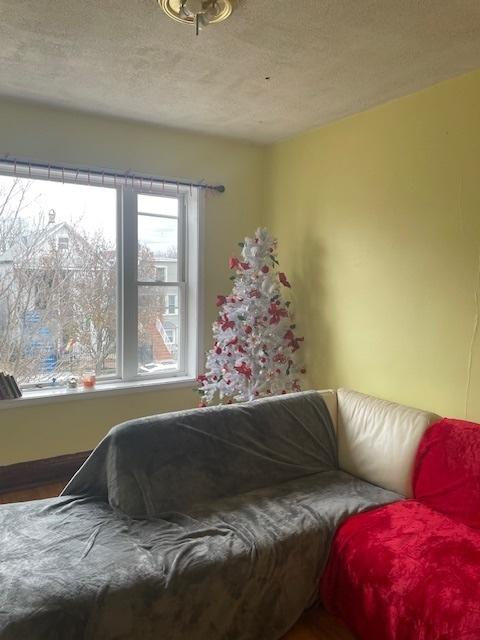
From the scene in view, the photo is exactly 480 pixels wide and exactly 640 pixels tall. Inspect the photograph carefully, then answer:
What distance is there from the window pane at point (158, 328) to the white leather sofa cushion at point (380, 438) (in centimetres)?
154

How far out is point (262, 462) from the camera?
2.47 m

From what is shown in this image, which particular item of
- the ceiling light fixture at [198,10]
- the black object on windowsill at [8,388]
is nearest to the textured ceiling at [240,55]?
the ceiling light fixture at [198,10]

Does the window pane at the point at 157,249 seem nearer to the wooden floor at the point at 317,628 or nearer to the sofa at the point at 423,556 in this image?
the sofa at the point at 423,556

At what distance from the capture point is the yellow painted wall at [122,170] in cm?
307

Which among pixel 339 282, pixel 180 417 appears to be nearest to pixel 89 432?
pixel 180 417

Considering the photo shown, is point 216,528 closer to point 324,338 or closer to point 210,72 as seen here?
point 324,338

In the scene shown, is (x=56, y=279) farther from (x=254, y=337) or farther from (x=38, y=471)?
(x=254, y=337)

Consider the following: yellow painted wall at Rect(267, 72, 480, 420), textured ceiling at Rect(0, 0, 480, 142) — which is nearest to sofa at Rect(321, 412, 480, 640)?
yellow painted wall at Rect(267, 72, 480, 420)

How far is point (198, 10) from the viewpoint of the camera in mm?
1820

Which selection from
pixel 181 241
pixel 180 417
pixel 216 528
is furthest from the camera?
pixel 181 241

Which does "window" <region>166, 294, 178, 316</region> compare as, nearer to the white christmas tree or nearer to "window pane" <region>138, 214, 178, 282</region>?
"window pane" <region>138, 214, 178, 282</region>

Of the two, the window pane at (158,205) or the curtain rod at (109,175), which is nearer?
the curtain rod at (109,175)

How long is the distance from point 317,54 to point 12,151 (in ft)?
6.45

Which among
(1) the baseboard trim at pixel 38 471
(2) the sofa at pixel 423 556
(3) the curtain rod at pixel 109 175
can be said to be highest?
(3) the curtain rod at pixel 109 175
